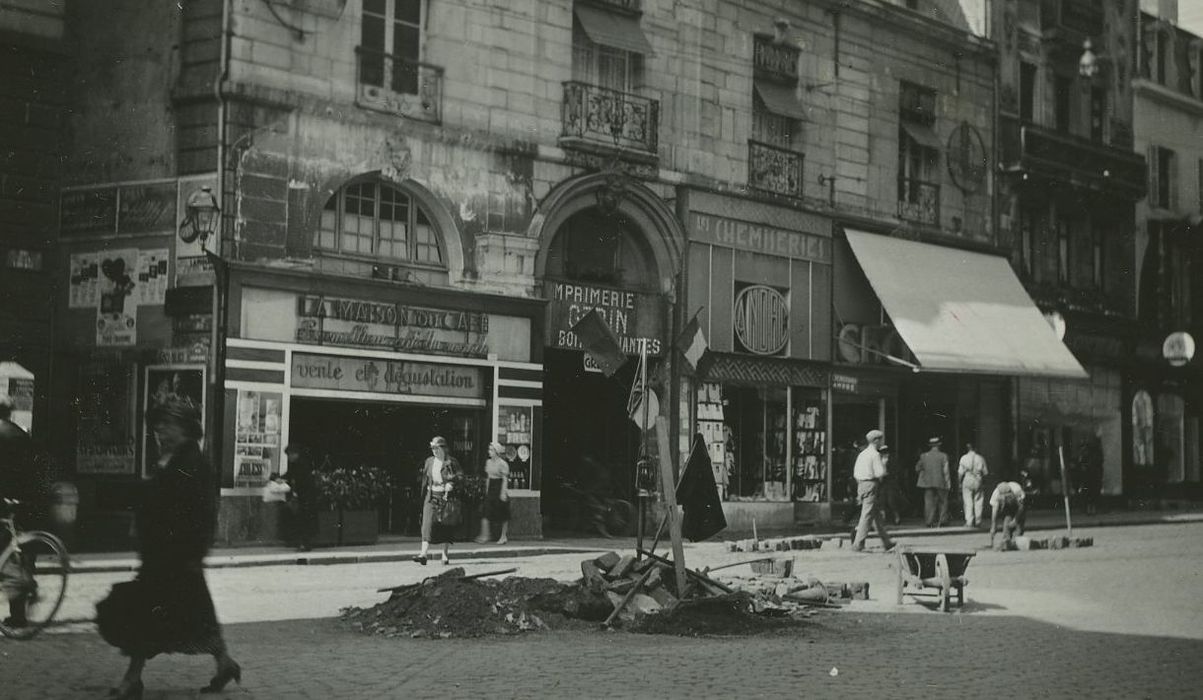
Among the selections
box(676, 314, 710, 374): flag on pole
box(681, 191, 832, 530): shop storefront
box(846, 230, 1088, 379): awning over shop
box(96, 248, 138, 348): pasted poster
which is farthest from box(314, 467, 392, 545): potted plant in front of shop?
box(846, 230, 1088, 379): awning over shop

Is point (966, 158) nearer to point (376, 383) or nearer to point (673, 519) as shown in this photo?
point (376, 383)

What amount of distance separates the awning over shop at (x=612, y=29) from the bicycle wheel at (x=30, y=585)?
1615cm

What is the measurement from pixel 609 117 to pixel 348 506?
890 cm

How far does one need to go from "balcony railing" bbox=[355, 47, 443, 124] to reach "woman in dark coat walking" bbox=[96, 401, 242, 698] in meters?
14.3

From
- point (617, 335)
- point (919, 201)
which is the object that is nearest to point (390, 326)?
point (617, 335)

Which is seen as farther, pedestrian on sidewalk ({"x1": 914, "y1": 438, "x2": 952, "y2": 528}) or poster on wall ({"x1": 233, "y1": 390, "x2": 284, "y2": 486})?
pedestrian on sidewalk ({"x1": 914, "y1": 438, "x2": 952, "y2": 528})

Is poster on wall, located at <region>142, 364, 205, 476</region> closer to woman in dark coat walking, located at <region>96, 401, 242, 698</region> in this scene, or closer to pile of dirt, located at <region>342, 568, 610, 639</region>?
pile of dirt, located at <region>342, 568, 610, 639</region>

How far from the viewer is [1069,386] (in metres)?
36.8

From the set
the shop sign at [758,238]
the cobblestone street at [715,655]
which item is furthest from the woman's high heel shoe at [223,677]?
the shop sign at [758,238]

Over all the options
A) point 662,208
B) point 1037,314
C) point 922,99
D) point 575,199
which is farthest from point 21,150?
point 1037,314

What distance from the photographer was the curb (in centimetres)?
1694

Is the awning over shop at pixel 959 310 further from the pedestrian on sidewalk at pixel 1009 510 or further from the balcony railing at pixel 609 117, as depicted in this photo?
the pedestrian on sidewalk at pixel 1009 510

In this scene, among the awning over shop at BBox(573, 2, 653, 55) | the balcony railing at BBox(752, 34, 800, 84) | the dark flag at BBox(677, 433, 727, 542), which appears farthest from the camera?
the balcony railing at BBox(752, 34, 800, 84)

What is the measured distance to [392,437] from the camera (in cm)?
2264
